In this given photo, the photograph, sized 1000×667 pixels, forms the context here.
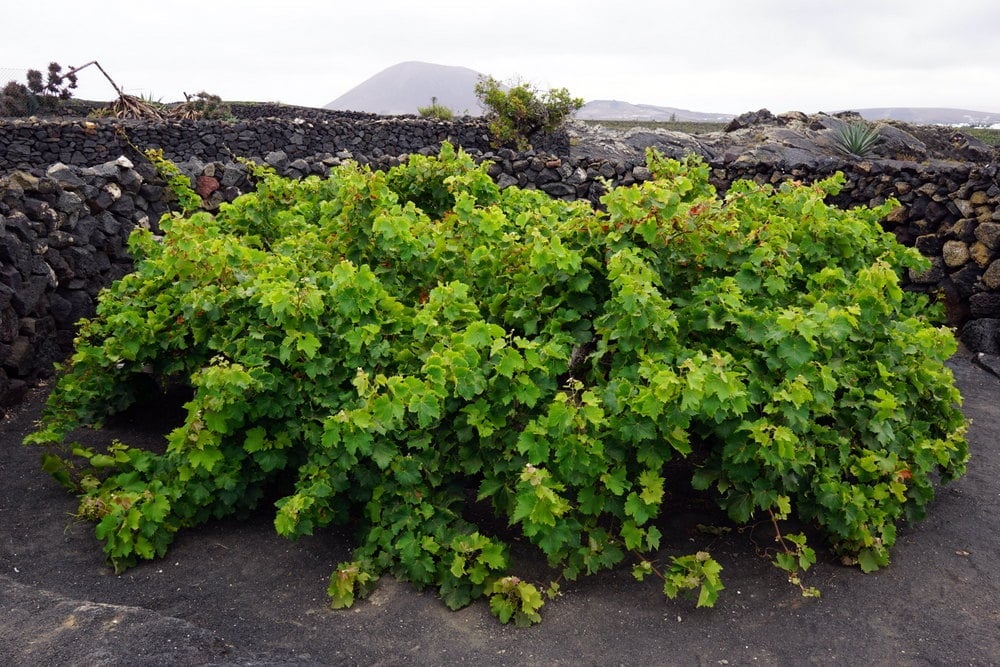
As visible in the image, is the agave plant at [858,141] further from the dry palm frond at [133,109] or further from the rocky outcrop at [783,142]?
the dry palm frond at [133,109]

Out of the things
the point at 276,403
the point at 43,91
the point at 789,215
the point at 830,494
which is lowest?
the point at 830,494

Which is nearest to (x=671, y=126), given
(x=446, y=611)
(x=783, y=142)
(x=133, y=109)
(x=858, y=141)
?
(x=783, y=142)

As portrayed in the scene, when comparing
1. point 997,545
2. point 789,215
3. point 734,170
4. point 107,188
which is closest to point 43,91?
point 107,188

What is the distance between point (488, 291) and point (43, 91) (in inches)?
983

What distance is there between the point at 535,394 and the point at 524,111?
1493 cm

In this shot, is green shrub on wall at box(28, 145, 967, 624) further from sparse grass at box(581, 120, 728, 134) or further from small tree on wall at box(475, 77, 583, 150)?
sparse grass at box(581, 120, 728, 134)

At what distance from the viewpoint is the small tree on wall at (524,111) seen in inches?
Result: 681

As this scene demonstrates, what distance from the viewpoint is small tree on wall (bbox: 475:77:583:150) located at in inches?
681

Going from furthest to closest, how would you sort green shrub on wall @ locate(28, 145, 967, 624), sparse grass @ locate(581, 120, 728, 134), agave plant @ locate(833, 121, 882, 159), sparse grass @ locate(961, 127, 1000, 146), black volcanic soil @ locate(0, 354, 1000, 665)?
1. sparse grass @ locate(581, 120, 728, 134)
2. sparse grass @ locate(961, 127, 1000, 146)
3. agave plant @ locate(833, 121, 882, 159)
4. green shrub on wall @ locate(28, 145, 967, 624)
5. black volcanic soil @ locate(0, 354, 1000, 665)

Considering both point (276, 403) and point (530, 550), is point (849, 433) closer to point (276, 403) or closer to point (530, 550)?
point (530, 550)

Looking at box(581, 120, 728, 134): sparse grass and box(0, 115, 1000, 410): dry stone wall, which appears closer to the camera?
box(0, 115, 1000, 410): dry stone wall

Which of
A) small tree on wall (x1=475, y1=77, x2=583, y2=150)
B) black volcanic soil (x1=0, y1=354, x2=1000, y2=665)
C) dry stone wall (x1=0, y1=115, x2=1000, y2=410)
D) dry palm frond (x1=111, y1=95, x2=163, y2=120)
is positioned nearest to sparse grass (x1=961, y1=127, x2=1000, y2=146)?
small tree on wall (x1=475, y1=77, x2=583, y2=150)

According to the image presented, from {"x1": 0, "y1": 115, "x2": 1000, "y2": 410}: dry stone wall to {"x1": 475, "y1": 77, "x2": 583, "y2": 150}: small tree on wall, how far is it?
7.22 meters

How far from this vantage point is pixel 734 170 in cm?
1048
